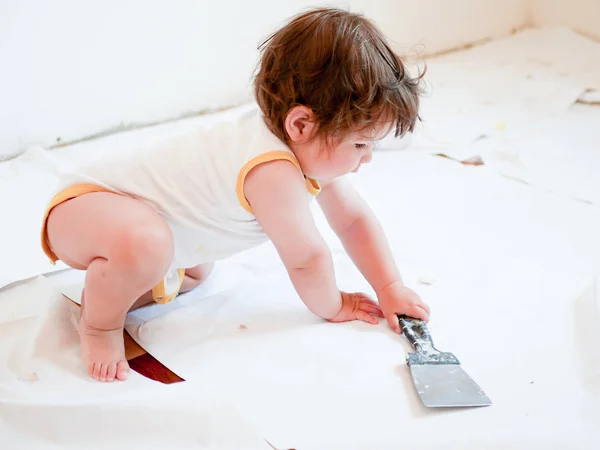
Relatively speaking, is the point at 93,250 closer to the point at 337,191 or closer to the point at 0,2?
the point at 337,191

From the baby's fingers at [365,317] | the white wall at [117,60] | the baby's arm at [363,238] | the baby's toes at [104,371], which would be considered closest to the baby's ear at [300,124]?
the baby's arm at [363,238]

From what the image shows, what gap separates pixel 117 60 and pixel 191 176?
0.72m

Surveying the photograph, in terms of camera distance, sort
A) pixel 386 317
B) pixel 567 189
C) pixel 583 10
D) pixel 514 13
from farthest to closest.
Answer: pixel 514 13 < pixel 583 10 < pixel 567 189 < pixel 386 317

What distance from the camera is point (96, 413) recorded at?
74 cm

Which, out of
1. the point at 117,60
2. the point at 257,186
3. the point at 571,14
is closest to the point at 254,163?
the point at 257,186

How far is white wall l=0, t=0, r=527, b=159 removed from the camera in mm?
1356

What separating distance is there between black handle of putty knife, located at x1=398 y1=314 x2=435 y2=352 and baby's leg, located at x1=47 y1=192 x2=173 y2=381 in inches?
12.0

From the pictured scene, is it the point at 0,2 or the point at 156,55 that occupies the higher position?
the point at 0,2

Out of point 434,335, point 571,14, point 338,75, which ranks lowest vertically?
point 434,335

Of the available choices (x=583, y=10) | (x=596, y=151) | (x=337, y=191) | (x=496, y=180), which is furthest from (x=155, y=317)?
(x=583, y=10)

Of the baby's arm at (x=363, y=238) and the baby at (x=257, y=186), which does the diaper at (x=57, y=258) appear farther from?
the baby's arm at (x=363, y=238)

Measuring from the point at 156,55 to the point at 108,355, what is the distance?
86 centimetres

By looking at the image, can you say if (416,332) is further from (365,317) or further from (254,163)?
(254,163)

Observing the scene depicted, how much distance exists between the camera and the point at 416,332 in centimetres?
86
